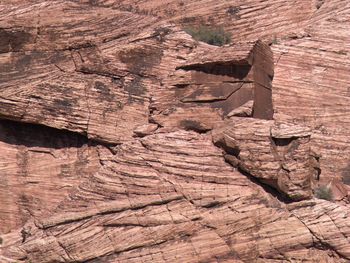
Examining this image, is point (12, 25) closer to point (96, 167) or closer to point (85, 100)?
point (85, 100)

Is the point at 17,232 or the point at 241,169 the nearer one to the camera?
the point at 241,169

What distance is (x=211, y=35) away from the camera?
32812mm

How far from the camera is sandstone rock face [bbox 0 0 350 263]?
26312mm

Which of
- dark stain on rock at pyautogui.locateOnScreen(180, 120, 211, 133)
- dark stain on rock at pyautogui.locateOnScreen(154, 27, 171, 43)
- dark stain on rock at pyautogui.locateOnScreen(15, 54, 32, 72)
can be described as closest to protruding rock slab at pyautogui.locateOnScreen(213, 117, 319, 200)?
dark stain on rock at pyautogui.locateOnScreen(180, 120, 211, 133)

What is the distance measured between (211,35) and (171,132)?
6.23 metres

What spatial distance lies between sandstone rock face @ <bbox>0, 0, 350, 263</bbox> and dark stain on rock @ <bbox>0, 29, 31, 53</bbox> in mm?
38

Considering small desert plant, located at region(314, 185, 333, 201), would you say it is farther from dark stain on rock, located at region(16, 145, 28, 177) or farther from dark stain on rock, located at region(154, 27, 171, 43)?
dark stain on rock, located at region(16, 145, 28, 177)

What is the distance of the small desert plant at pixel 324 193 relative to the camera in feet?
92.8

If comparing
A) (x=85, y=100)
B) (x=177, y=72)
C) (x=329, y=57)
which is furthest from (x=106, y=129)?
(x=329, y=57)

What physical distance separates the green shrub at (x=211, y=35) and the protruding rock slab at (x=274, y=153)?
636cm

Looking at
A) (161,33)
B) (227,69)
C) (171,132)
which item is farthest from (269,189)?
(161,33)

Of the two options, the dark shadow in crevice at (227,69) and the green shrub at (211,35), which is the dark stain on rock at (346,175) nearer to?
the dark shadow in crevice at (227,69)

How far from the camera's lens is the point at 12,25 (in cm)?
3184

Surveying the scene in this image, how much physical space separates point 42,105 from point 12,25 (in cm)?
372
